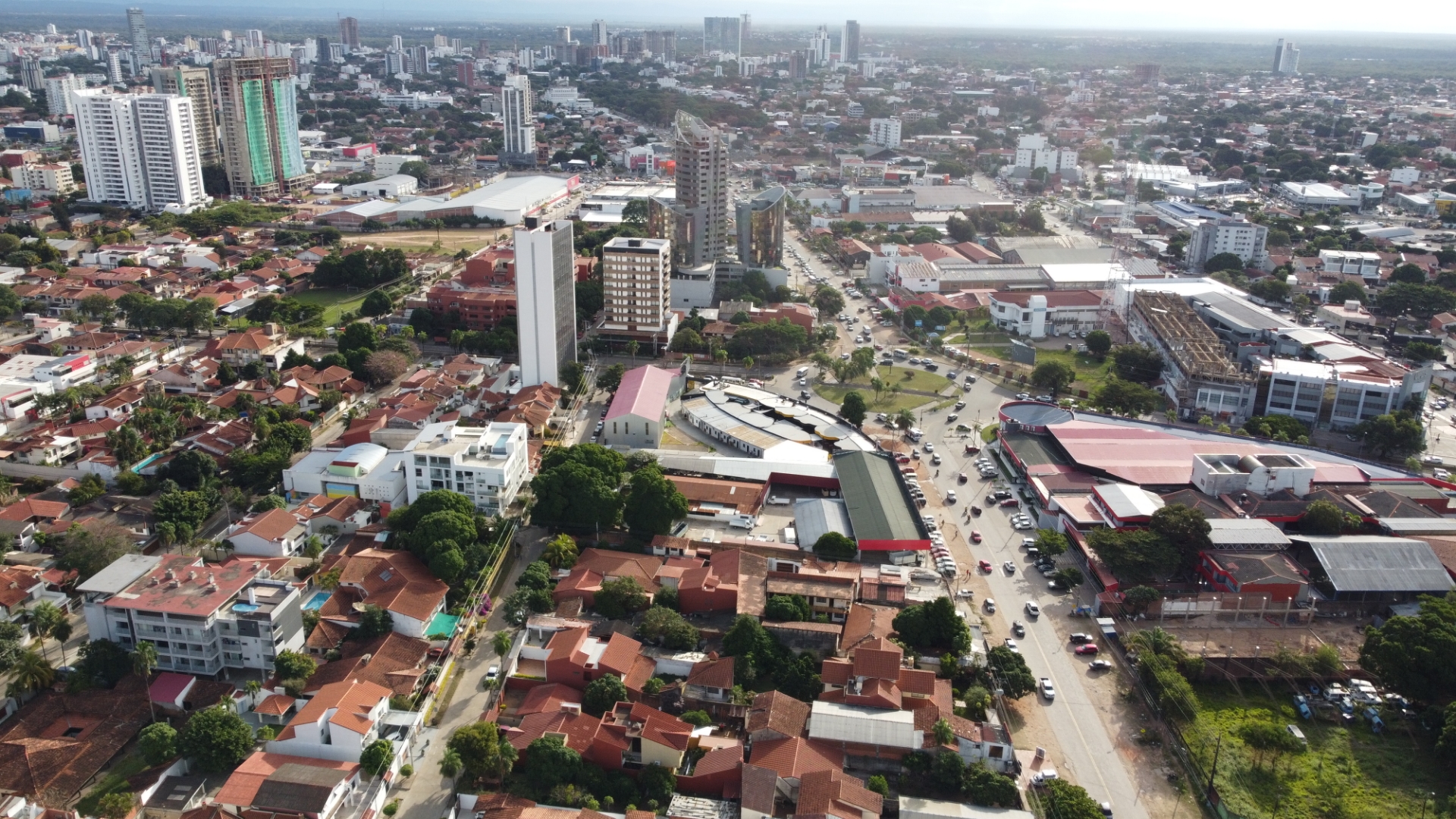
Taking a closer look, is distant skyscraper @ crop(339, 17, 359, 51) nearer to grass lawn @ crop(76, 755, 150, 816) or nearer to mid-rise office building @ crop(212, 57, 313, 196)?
mid-rise office building @ crop(212, 57, 313, 196)

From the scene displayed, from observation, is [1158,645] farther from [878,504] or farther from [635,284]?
[635,284]

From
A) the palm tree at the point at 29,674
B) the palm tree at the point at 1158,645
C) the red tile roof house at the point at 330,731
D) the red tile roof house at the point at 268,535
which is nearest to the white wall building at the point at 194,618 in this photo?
the palm tree at the point at 29,674

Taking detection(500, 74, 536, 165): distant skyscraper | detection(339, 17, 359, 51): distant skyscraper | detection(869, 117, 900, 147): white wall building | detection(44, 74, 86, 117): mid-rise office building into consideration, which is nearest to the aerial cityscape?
detection(500, 74, 536, 165): distant skyscraper

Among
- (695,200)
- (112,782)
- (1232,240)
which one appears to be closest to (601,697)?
(112,782)

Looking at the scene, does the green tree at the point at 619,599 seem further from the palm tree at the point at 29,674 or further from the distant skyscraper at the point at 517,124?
the distant skyscraper at the point at 517,124

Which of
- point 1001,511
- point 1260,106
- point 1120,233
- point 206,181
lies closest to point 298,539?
point 1001,511
